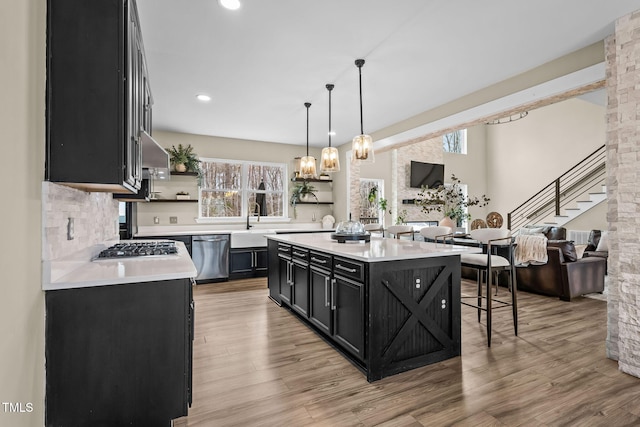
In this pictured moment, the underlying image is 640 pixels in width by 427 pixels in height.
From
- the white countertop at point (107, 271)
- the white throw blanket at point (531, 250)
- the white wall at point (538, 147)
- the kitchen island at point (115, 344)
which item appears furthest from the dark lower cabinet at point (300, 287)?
the white wall at point (538, 147)

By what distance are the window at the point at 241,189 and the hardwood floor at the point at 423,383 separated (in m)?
3.37

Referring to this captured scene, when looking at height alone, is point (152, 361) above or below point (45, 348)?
below

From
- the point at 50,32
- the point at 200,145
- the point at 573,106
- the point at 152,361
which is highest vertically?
the point at 573,106

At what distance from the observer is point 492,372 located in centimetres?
242

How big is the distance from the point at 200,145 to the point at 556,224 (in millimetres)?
8146

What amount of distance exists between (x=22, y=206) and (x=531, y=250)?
504 cm

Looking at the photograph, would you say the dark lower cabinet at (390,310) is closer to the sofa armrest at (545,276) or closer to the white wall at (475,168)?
the sofa armrest at (545,276)

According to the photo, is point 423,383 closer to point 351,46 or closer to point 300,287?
point 300,287

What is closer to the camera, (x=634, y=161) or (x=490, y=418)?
(x=490, y=418)

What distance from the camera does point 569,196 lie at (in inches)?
324

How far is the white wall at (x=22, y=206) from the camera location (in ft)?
3.35

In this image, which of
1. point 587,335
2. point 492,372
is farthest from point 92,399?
point 587,335

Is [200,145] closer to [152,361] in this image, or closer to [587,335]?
[152,361]

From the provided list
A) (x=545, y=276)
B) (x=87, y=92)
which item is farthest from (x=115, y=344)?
(x=545, y=276)
